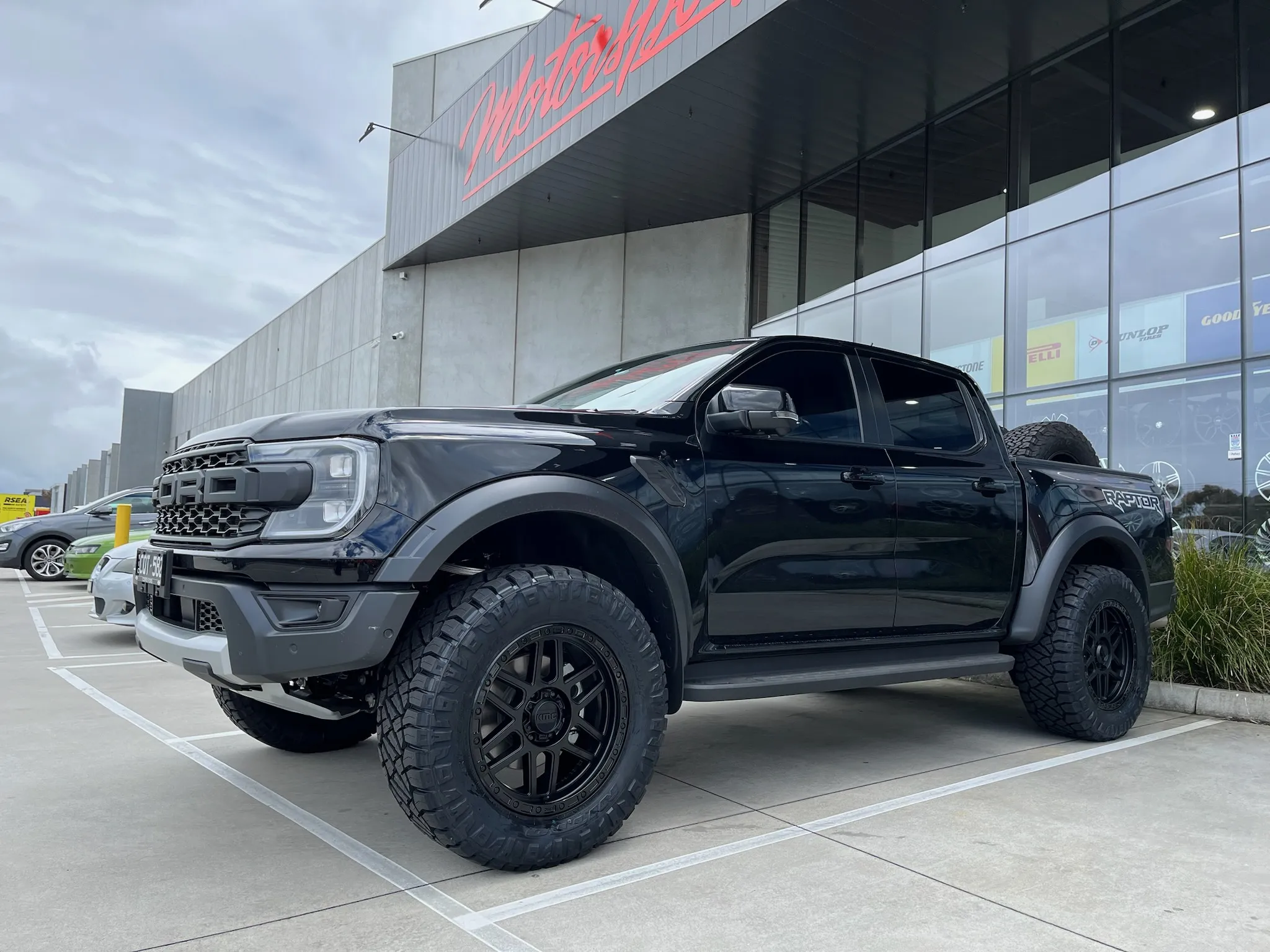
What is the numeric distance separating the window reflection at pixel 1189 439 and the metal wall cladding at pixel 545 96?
6081 mm

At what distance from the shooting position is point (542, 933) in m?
2.41

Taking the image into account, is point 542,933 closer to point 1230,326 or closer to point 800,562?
point 800,562

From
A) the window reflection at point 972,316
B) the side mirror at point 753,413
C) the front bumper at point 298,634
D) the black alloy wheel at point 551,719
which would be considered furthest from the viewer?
the window reflection at point 972,316

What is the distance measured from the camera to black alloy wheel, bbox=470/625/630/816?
9.13ft

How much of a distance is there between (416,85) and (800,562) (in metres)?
20.9

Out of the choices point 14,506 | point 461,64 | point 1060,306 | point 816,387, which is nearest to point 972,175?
point 1060,306

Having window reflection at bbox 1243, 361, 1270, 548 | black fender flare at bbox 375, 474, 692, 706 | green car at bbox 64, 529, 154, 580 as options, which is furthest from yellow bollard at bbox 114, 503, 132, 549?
window reflection at bbox 1243, 361, 1270, 548

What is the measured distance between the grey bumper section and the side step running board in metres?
1.13

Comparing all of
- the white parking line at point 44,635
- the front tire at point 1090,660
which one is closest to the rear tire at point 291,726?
the front tire at point 1090,660

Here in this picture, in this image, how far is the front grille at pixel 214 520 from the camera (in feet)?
9.16

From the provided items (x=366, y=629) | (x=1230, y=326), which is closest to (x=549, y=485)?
(x=366, y=629)

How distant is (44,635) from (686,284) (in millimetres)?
11454

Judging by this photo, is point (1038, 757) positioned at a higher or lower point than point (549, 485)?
lower

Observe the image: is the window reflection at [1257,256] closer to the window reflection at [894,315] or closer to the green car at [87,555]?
the window reflection at [894,315]
